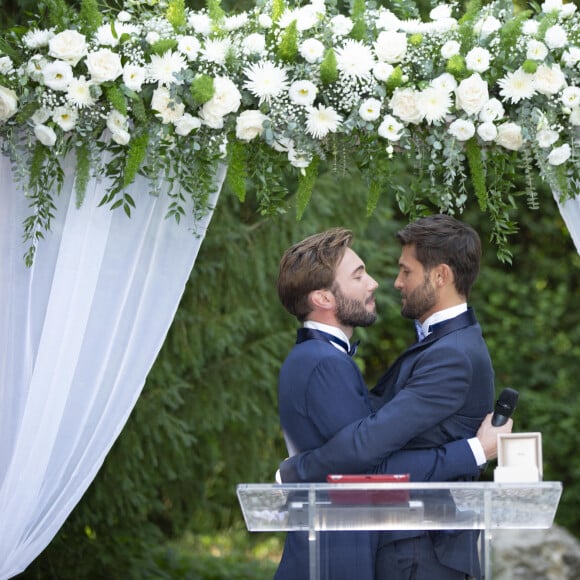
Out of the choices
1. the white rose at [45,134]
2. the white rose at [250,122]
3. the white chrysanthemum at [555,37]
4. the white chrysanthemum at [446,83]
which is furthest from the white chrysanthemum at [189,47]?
the white chrysanthemum at [555,37]

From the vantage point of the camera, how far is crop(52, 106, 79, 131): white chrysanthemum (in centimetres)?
328

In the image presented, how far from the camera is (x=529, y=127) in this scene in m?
3.28

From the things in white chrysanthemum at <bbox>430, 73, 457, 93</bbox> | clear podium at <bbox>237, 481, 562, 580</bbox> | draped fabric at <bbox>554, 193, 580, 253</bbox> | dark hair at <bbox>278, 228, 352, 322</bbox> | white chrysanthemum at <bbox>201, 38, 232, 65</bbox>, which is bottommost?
clear podium at <bbox>237, 481, 562, 580</bbox>

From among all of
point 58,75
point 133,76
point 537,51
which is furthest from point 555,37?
point 58,75

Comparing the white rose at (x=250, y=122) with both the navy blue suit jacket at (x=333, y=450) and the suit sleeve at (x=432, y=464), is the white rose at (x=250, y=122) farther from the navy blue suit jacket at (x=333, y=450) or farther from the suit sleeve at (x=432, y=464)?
the suit sleeve at (x=432, y=464)

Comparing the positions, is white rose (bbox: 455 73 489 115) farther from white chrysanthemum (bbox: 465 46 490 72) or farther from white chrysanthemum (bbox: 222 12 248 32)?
white chrysanthemum (bbox: 222 12 248 32)

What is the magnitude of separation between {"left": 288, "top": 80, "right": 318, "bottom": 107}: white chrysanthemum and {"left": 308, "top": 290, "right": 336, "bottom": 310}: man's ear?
23.4 inches

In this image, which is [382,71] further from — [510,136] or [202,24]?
[202,24]

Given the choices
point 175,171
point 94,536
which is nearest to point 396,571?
point 175,171

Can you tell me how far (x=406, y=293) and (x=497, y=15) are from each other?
94 cm

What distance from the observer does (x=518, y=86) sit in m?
3.25

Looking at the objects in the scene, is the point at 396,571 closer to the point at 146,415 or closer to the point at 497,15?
the point at 497,15

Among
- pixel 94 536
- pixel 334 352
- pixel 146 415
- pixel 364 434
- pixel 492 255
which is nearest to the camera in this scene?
pixel 364 434

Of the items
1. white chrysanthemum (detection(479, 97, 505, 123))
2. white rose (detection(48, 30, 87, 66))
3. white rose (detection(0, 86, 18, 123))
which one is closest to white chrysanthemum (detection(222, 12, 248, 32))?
white rose (detection(48, 30, 87, 66))
